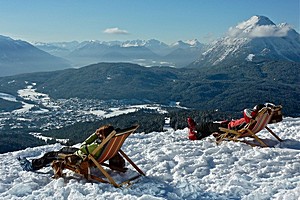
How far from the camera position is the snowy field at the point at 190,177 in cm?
834

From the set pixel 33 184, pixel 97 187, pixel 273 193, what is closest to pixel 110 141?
pixel 97 187

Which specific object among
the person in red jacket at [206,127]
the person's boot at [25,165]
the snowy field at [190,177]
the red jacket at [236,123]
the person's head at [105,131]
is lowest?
the person's boot at [25,165]

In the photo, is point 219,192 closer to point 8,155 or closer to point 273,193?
point 273,193

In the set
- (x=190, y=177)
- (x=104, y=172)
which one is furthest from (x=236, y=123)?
(x=104, y=172)

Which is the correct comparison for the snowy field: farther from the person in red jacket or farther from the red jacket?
the person in red jacket

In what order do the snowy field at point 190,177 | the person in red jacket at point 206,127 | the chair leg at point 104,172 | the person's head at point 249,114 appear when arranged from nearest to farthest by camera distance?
the snowy field at point 190,177 → the chair leg at point 104,172 → the person's head at point 249,114 → the person in red jacket at point 206,127

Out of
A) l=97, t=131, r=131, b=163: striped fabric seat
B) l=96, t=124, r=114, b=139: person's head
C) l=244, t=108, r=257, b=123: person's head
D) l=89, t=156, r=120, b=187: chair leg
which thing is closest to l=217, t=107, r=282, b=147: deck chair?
l=244, t=108, r=257, b=123: person's head

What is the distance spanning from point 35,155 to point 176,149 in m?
5.67

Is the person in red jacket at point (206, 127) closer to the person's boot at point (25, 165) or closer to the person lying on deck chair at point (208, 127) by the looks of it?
the person lying on deck chair at point (208, 127)

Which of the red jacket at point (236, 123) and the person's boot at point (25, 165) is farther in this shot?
the red jacket at point (236, 123)

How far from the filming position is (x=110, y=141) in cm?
913

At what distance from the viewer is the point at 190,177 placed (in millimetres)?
9469

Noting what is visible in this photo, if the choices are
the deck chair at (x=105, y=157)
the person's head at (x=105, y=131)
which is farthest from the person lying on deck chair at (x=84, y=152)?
the deck chair at (x=105, y=157)

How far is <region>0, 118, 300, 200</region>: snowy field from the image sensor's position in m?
8.34
